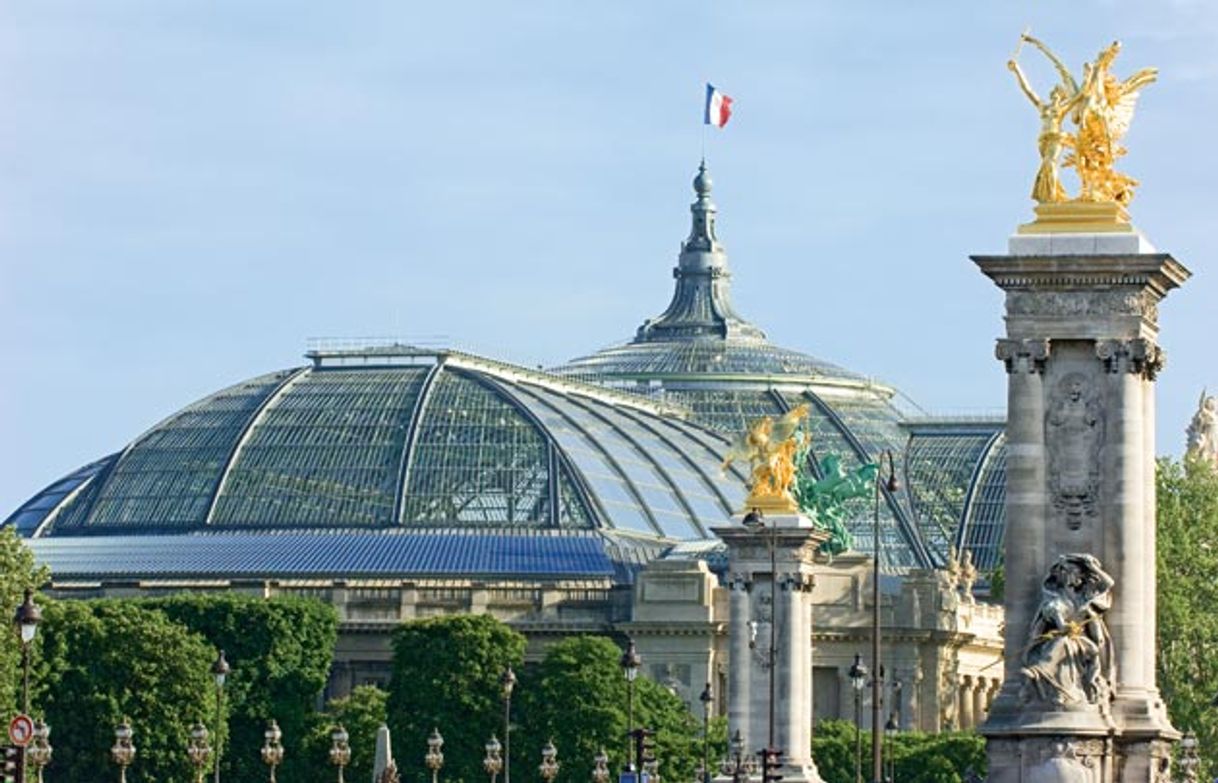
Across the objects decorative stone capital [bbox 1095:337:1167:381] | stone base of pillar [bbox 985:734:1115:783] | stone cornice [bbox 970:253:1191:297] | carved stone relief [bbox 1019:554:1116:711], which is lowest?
stone base of pillar [bbox 985:734:1115:783]

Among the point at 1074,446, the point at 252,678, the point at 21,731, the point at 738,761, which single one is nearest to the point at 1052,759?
the point at 1074,446

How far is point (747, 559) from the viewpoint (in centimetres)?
13188

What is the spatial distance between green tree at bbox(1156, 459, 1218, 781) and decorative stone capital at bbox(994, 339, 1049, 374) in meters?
72.2

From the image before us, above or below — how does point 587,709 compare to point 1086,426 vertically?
→ above

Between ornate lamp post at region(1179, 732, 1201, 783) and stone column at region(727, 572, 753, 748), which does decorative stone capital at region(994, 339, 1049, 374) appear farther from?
stone column at region(727, 572, 753, 748)

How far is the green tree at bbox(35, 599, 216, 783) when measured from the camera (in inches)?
6831

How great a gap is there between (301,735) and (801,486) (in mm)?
45332

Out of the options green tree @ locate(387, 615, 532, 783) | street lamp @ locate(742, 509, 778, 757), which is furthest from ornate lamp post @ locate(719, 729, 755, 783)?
green tree @ locate(387, 615, 532, 783)

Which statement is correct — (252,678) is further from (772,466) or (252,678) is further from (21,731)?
(21,731)

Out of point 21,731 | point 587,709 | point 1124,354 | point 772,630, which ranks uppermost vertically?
point 587,709

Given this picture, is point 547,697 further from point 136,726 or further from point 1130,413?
point 1130,413

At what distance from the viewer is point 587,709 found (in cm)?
18738

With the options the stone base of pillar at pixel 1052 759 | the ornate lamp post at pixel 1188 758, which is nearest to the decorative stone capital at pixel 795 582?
the ornate lamp post at pixel 1188 758

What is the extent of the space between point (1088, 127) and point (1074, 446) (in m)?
5.38
